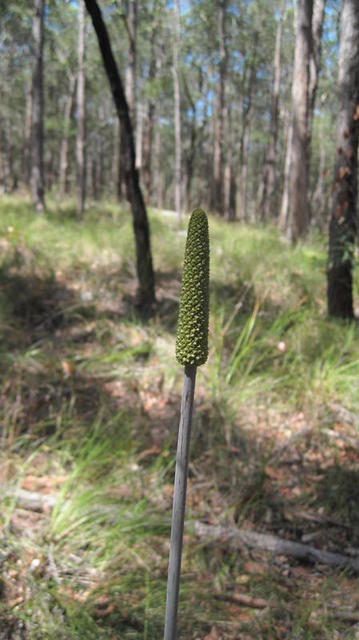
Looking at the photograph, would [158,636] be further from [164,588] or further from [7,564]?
[7,564]

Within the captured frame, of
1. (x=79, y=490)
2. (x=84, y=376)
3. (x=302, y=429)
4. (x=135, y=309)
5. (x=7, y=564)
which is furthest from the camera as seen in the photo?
(x=135, y=309)

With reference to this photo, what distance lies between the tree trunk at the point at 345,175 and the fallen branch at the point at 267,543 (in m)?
2.86

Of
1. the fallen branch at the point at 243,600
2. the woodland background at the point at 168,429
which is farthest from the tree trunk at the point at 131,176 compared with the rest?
the fallen branch at the point at 243,600

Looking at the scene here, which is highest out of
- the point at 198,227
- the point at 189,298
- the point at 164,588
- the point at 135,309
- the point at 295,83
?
the point at 295,83

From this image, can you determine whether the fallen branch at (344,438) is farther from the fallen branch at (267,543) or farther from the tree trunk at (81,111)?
the tree trunk at (81,111)

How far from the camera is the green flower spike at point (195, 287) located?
94 cm

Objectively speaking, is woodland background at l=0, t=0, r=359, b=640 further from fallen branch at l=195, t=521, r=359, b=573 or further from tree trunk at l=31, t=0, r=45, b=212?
tree trunk at l=31, t=0, r=45, b=212

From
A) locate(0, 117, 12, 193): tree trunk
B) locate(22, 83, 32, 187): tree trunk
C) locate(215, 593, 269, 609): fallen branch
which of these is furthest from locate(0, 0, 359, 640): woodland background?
locate(22, 83, 32, 187): tree trunk

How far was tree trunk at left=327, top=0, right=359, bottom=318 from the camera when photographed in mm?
4309

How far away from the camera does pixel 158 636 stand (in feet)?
5.91

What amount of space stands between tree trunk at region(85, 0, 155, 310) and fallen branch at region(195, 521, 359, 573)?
2.78 metres

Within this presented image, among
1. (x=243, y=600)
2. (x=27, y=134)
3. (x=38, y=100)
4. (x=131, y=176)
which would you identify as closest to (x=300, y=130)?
(x=131, y=176)

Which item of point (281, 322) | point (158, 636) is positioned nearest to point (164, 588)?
point (158, 636)

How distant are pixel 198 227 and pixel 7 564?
191 cm
